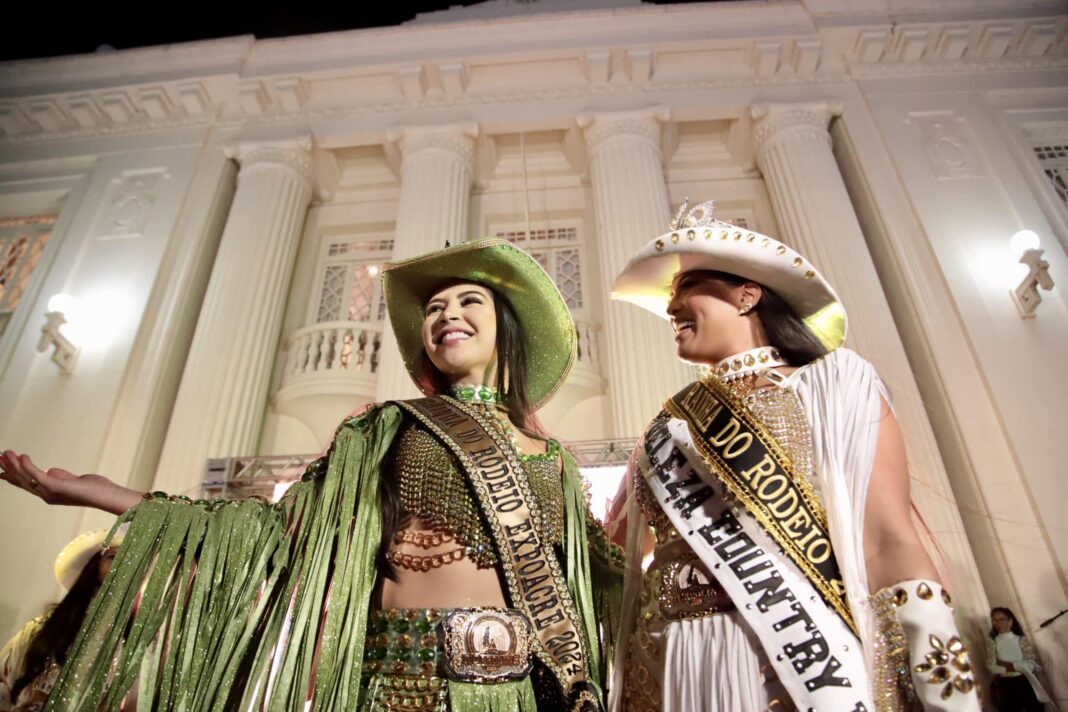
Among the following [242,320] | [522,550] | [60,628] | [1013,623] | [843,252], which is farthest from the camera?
[242,320]

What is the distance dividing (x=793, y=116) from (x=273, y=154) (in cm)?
659

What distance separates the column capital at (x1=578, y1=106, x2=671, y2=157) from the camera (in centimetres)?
751

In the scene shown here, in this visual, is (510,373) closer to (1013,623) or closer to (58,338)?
(1013,623)

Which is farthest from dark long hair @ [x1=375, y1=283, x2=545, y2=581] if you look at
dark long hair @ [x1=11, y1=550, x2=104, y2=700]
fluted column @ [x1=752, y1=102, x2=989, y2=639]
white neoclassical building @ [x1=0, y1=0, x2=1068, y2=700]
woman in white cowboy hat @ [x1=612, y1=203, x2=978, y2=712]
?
white neoclassical building @ [x1=0, y1=0, x2=1068, y2=700]

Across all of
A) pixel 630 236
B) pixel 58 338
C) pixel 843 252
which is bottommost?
pixel 58 338

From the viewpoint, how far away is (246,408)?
6.16m

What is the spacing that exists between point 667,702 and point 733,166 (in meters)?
8.33

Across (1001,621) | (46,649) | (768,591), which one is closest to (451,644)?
(768,591)

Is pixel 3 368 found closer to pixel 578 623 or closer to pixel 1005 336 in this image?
pixel 578 623

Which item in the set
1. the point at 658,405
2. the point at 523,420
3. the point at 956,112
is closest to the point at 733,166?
A: the point at 956,112

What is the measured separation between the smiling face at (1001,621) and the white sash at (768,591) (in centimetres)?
443

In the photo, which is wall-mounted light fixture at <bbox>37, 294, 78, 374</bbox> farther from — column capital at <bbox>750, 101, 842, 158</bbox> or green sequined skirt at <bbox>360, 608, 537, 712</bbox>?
column capital at <bbox>750, 101, 842, 158</bbox>

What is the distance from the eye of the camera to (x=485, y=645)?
1378 mm

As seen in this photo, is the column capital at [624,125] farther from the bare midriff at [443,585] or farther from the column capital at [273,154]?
the bare midriff at [443,585]
